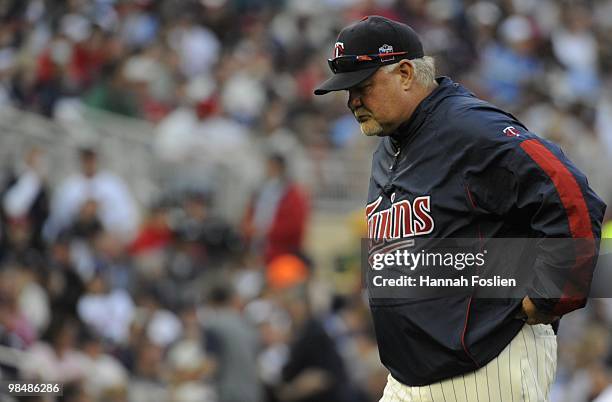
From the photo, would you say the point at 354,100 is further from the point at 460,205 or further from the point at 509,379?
the point at 509,379

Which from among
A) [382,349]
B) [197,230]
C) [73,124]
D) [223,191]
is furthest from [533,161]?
[73,124]

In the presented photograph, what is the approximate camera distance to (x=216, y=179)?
13.3m

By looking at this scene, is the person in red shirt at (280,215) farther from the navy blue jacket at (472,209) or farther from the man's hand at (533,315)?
the man's hand at (533,315)

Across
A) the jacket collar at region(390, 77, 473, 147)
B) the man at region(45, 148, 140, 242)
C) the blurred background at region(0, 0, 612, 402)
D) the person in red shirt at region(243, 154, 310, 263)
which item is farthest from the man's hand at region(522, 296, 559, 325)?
the man at region(45, 148, 140, 242)

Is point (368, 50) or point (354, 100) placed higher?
point (368, 50)

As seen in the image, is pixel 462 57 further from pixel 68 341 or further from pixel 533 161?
pixel 533 161

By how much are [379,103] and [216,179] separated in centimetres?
917

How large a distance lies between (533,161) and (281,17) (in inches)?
510

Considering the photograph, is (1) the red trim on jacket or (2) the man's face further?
(2) the man's face

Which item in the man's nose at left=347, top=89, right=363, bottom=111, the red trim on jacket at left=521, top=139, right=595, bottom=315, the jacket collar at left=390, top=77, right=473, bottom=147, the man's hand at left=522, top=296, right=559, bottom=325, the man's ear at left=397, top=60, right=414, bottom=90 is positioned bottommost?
the man's hand at left=522, top=296, right=559, bottom=325

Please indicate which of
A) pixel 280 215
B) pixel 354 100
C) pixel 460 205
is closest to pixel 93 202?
pixel 280 215

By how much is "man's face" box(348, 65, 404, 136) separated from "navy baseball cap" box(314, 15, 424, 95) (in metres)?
0.04

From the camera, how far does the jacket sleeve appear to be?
389cm

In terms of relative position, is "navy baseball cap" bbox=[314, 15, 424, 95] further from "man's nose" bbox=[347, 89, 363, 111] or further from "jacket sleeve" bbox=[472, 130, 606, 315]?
"jacket sleeve" bbox=[472, 130, 606, 315]
